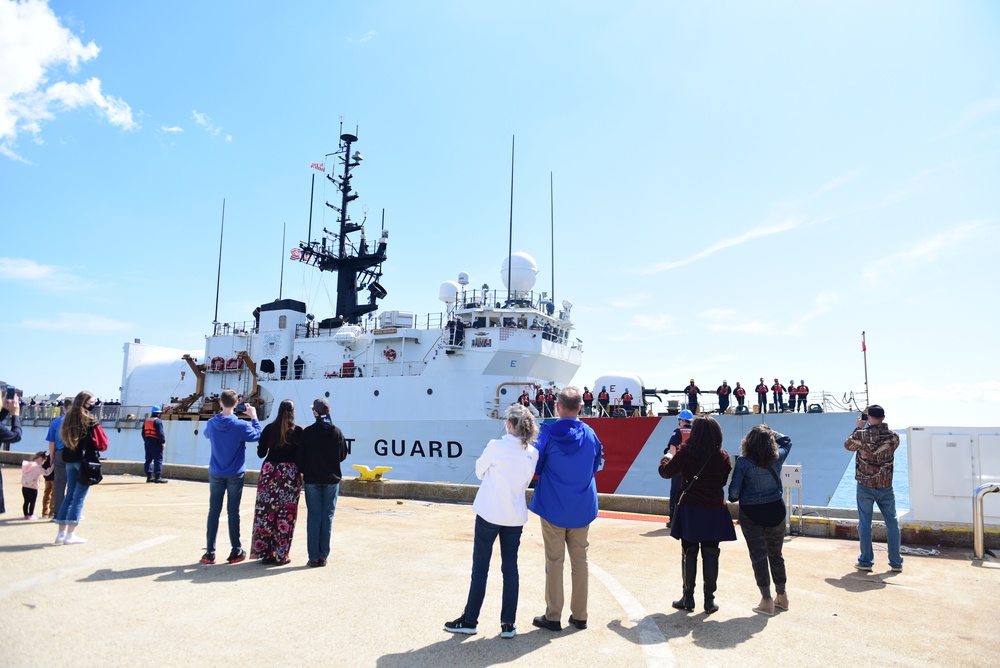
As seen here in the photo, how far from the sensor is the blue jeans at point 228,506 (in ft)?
17.4

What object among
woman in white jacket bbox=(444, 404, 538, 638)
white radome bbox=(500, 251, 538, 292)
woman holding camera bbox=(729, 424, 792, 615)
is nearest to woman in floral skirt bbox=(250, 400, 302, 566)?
woman in white jacket bbox=(444, 404, 538, 638)

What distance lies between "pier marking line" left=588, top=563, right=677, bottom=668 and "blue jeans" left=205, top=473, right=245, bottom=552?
3053 mm

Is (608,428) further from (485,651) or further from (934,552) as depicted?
(485,651)

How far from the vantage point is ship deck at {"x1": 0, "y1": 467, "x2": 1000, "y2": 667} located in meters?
3.36

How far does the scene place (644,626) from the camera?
155 inches

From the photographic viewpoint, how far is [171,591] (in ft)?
14.3

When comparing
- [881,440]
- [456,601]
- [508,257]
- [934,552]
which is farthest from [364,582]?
[508,257]

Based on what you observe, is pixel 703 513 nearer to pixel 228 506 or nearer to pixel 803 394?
pixel 228 506

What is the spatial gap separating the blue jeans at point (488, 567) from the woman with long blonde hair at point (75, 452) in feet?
12.8

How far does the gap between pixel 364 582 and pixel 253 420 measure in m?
1.83

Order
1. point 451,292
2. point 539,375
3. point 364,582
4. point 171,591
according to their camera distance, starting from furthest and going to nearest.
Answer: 1. point 451,292
2. point 539,375
3. point 364,582
4. point 171,591

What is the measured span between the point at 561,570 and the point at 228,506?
3.03 m

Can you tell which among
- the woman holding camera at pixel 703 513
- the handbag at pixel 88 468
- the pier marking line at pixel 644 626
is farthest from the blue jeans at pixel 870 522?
the handbag at pixel 88 468

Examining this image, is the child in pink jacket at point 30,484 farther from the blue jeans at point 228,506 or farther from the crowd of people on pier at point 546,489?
the blue jeans at point 228,506
